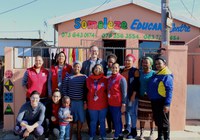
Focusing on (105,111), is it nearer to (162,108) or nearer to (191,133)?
(162,108)

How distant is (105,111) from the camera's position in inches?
216

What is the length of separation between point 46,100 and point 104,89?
4.23ft

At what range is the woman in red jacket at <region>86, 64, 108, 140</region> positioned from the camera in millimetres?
5387

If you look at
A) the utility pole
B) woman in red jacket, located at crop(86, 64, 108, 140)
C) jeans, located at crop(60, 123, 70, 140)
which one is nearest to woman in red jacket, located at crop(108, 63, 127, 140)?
woman in red jacket, located at crop(86, 64, 108, 140)

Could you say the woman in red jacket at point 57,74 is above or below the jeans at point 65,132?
above

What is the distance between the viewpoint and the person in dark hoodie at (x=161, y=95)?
5.20 meters

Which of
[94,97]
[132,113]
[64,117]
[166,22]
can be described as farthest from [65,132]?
[166,22]

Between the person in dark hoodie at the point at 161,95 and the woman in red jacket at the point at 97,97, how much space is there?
3.01 ft

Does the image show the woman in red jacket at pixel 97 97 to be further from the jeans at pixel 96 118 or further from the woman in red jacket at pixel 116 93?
the woman in red jacket at pixel 116 93

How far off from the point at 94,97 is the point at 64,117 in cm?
70

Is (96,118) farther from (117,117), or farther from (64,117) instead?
(64,117)

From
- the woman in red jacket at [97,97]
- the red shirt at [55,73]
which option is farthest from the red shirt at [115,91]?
the red shirt at [55,73]

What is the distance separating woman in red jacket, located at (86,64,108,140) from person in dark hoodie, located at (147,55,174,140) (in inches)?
36.2

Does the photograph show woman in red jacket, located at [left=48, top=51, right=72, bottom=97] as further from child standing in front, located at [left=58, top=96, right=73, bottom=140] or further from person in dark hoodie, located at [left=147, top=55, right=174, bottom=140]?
person in dark hoodie, located at [left=147, top=55, right=174, bottom=140]
